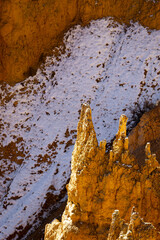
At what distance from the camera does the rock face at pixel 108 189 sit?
10.3 metres

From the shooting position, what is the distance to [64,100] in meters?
19.4

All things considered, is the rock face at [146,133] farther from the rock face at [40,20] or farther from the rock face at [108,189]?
the rock face at [40,20]

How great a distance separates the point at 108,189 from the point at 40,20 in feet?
41.1

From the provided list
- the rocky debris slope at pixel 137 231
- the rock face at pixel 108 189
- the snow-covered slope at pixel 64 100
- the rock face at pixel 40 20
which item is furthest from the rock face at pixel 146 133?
the rocky debris slope at pixel 137 231

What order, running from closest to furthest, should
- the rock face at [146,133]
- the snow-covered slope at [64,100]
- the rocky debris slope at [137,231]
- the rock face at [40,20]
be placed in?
the rocky debris slope at [137,231] → the rock face at [146,133] → the snow-covered slope at [64,100] → the rock face at [40,20]

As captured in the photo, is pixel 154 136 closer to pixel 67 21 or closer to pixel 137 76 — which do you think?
pixel 137 76

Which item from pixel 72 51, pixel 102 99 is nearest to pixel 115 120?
pixel 102 99

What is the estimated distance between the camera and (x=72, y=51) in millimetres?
20281

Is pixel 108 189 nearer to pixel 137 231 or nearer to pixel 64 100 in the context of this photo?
pixel 137 231

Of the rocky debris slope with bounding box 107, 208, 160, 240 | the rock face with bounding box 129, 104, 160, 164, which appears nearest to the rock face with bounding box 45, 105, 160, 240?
the rocky debris slope with bounding box 107, 208, 160, 240

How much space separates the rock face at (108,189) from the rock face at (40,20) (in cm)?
1047

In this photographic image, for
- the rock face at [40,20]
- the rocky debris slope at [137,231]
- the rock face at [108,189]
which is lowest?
the rocky debris slope at [137,231]

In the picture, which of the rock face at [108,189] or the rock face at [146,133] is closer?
the rock face at [108,189]

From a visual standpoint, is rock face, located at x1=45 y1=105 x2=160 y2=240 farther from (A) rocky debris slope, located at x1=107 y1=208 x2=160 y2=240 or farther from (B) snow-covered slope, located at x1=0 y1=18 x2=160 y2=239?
(B) snow-covered slope, located at x1=0 y1=18 x2=160 y2=239
